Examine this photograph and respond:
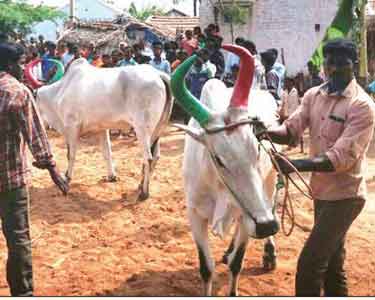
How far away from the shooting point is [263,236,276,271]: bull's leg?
15.6 ft

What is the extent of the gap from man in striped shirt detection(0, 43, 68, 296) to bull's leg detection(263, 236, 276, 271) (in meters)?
2.04

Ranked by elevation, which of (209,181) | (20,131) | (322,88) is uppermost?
(322,88)

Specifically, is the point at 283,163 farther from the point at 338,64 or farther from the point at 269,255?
the point at 269,255

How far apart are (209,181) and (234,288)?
0.96 m

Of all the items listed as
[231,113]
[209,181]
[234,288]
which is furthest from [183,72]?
[234,288]

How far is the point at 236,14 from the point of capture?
17.2 metres

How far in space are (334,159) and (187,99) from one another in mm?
951

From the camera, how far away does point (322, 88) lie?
→ 3363 mm

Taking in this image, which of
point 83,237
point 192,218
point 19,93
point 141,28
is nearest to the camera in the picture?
point 19,93

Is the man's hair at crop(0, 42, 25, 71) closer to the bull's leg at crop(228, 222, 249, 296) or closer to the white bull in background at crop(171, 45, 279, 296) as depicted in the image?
the white bull in background at crop(171, 45, 279, 296)

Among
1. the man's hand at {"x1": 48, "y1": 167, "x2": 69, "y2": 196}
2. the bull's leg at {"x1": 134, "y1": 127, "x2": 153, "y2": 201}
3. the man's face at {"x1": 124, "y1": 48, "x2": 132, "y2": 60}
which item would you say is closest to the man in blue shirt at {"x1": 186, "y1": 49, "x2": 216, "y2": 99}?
the man's face at {"x1": 124, "y1": 48, "x2": 132, "y2": 60}

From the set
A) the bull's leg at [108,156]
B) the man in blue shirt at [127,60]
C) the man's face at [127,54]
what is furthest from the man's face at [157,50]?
the bull's leg at [108,156]

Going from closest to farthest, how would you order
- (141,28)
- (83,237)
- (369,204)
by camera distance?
(83,237)
(369,204)
(141,28)

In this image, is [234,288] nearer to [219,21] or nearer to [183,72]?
[183,72]
